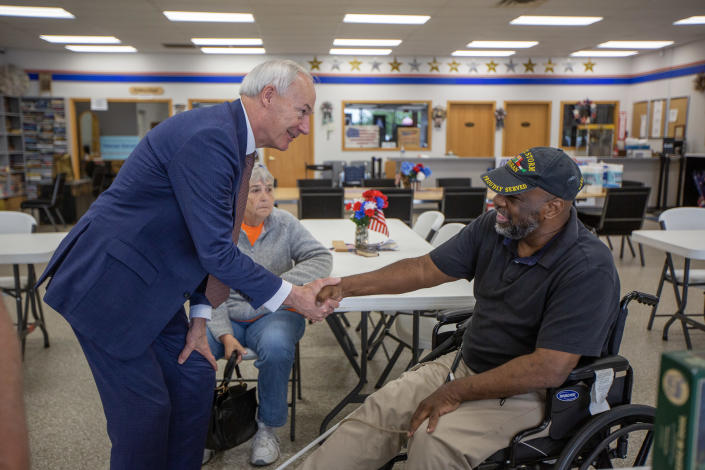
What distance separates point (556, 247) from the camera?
5.44ft

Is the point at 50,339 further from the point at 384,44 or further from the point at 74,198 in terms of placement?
the point at 384,44

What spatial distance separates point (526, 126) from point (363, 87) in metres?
3.97

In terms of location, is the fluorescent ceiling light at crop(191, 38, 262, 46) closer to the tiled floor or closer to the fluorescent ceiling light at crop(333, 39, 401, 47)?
the fluorescent ceiling light at crop(333, 39, 401, 47)

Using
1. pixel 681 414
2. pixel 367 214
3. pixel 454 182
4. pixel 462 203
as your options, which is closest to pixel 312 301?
pixel 367 214

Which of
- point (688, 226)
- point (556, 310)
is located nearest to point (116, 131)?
point (688, 226)

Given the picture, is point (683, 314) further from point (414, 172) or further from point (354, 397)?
point (414, 172)

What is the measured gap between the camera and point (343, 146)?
12.2 m

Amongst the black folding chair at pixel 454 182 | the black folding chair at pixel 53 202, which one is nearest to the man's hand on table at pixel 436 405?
the black folding chair at pixel 454 182

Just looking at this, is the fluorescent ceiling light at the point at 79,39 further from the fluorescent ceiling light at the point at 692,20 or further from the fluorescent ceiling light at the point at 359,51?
the fluorescent ceiling light at the point at 692,20

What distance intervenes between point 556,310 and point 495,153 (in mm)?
11523

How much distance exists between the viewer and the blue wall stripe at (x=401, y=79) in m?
11.5

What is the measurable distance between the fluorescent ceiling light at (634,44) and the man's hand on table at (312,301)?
10.4m

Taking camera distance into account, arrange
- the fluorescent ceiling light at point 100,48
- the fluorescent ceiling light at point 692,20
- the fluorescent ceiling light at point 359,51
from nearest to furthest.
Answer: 1. the fluorescent ceiling light at point 692,20
2. the fluorescent ceiling light at point 100,48
3. the fluorescent ceiling light at point 359,51

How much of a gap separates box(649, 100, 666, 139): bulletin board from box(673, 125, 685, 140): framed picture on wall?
501mm
